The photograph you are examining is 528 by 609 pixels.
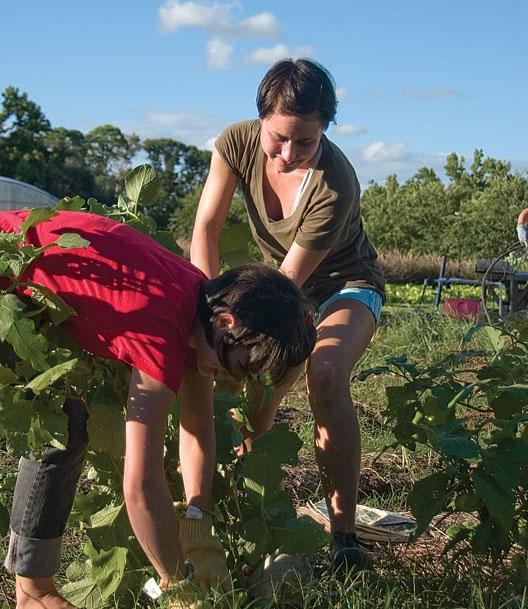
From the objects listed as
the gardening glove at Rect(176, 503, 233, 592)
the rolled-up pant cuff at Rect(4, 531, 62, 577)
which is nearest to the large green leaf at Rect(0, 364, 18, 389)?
the rolled-up pant cuff at Rect(4, 531, 62, 577)

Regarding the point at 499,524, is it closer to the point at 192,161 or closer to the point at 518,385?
the point at 518,385

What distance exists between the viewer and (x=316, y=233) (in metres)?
2.50

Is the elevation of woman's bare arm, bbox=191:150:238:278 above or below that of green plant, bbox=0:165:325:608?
above

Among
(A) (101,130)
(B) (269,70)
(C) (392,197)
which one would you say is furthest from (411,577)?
(A) (101,130)

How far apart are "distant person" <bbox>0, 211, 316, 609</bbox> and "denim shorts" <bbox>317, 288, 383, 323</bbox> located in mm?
667

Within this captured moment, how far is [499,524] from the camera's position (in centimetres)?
214

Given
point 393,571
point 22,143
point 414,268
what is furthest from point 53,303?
point 22,143

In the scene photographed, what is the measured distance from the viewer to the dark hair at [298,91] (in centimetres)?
233

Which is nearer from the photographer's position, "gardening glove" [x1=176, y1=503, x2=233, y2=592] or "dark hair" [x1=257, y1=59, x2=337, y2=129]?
"gardening glove" [x1=176, y1=503, x2=233, y2=592]

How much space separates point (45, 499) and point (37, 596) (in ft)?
0.78

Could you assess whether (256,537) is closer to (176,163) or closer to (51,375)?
(51,375)

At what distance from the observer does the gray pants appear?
6.59 ft

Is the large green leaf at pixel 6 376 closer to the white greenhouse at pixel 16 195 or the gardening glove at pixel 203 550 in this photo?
the gardening glove at pixel 203 550

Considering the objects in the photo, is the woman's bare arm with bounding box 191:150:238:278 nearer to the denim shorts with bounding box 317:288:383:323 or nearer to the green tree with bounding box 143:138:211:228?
the denim shorts with bounding box 317:288:383:323
